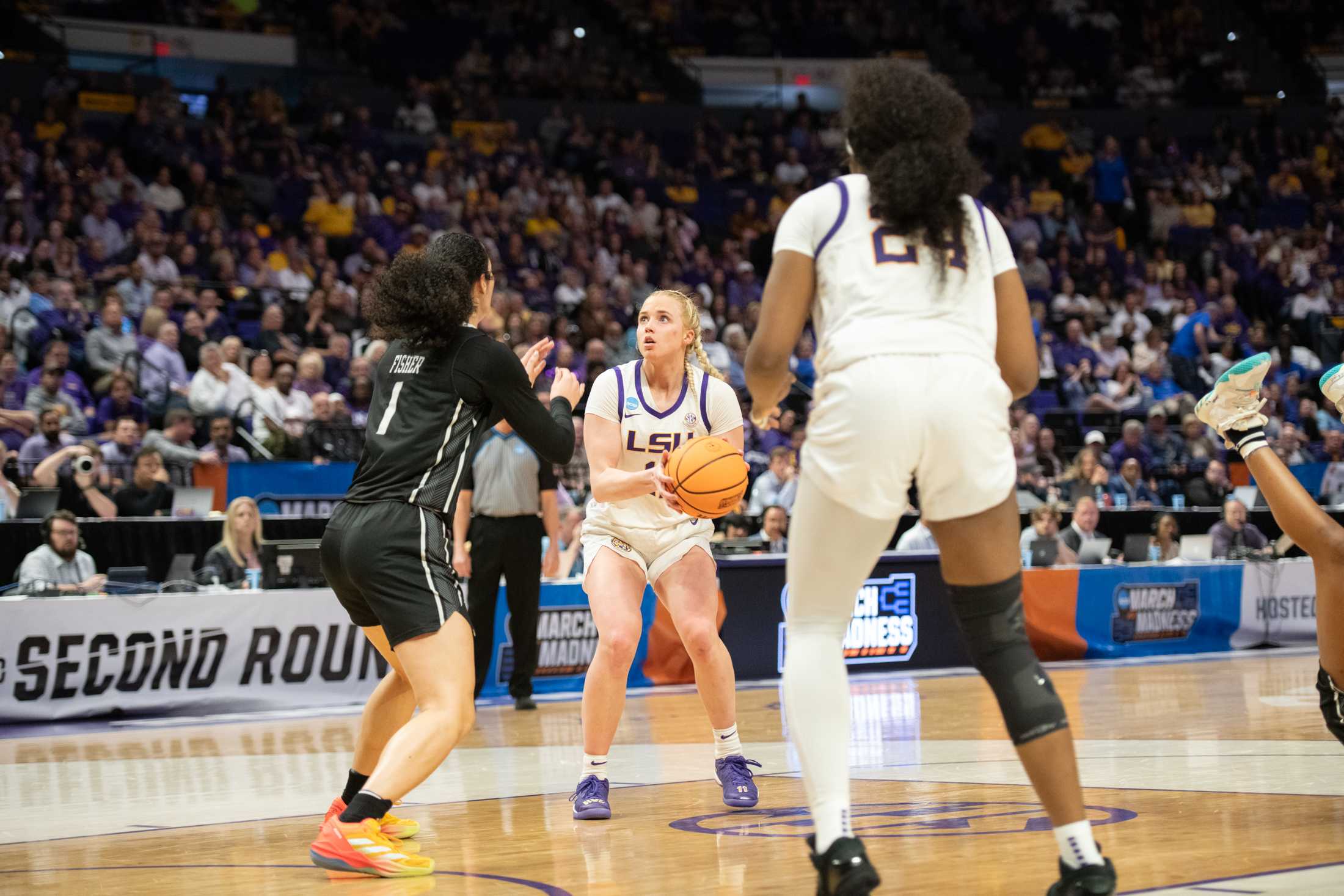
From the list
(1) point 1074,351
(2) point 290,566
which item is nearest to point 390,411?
(2) point 290,566

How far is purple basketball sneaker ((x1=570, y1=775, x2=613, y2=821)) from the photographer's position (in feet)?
17.7

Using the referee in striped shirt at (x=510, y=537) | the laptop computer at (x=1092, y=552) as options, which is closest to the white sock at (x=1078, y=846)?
the referee in striped shirt at (x=510, y=537)

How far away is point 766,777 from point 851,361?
3.31 metres

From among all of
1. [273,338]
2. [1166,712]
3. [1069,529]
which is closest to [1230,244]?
[1069,529]

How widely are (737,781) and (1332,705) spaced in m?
2.19

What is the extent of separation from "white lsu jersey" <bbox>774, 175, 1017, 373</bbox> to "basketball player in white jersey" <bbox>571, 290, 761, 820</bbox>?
2.06 m

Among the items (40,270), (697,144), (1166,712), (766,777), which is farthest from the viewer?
(697,144)

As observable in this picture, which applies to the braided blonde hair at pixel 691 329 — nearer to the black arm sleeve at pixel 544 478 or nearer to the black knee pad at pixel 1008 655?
the black knee pad at pixel 1008 655

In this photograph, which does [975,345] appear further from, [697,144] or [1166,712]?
A: [697,144]

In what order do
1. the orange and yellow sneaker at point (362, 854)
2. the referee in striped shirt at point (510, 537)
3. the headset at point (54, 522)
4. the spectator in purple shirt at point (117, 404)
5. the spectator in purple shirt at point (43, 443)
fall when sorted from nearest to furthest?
the orange and yellow sneaker at point (362, 854), the referee in striped shirt at point (510, 537), the headset at point (54, 522), the spectator in purple shirt at point (43, 443), the spectator in purple shirt at point (117, 404)

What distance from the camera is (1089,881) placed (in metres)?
3.38

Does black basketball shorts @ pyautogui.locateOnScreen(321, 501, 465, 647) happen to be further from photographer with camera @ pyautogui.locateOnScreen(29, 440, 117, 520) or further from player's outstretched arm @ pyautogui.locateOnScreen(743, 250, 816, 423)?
photographer with camera @ pyautogui.locateOnScreen(29, 440, 117, 520)

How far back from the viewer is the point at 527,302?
18.6 meters

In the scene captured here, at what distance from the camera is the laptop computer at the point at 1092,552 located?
13.8m
